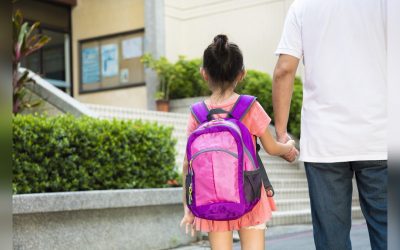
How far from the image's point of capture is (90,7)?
61.5 feet

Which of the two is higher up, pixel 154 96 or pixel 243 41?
pixel 243 41

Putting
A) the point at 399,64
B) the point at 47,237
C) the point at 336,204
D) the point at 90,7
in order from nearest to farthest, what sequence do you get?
the point at 399,64 → the point at 336,204 → the point at 47,237 → the point at 90,7

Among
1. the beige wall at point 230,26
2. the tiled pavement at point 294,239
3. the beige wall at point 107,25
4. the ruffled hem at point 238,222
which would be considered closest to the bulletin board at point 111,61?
the beige wall at point 107,25

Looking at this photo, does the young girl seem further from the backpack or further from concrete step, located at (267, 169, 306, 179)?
concrete step, located at (267, 169, 306, 179)

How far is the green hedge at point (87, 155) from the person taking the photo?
6355 mm

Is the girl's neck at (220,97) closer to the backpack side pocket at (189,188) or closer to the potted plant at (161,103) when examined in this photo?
the backpack side pocket at (189,188)

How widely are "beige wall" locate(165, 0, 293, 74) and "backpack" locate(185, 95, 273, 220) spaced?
13.9 metres

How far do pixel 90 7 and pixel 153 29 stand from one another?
2.75 m

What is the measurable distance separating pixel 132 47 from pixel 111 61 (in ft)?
3.13

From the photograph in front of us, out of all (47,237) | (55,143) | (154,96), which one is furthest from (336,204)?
(154,96)

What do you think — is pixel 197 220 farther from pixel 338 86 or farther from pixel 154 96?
pixel 154 96

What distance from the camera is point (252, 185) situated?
2.65m

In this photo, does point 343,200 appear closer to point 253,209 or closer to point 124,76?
point 253,209

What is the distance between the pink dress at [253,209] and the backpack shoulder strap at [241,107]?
3 cm
